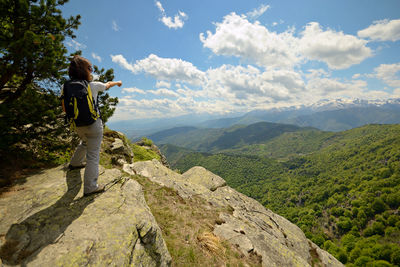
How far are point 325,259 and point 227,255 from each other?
11661 mm

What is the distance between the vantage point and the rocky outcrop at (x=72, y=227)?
373 centimetres

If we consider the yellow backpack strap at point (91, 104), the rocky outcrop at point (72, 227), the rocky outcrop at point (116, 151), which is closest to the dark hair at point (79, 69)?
the yellow backpack strap at point (91, 104)

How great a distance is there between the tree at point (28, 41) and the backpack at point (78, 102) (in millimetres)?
2515

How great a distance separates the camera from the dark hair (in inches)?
188

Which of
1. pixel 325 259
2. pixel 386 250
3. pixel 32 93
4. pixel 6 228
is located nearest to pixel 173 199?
pixel 6 228

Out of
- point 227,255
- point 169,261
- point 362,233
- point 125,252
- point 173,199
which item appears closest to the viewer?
point 125,252

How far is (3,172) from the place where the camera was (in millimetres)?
6180

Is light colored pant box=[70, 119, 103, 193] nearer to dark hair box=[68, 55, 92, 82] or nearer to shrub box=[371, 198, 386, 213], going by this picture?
dark hair box=[68, 55, 92, 82]

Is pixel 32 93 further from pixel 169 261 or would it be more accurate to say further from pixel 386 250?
pixel 386 250

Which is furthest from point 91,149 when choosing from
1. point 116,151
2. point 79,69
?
point 116,151

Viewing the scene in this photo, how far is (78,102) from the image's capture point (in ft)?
15.4

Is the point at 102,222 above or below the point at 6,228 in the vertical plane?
below

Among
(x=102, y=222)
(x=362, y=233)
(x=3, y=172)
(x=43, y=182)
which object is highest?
(x=3, y=172)

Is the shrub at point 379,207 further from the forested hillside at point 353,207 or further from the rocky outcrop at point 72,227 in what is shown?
the rocky outcrop at point 72,227
